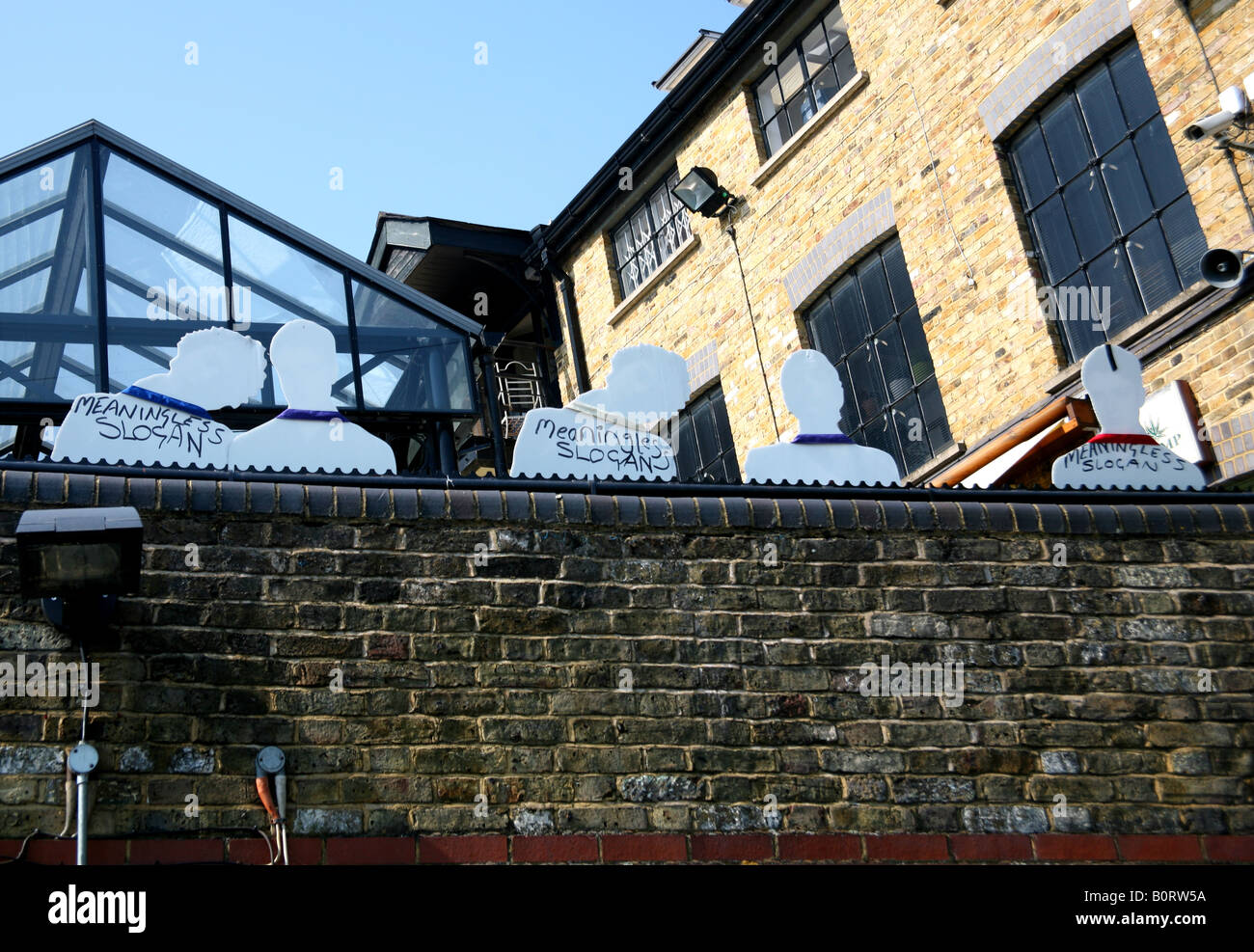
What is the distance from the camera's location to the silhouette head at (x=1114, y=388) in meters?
7.81

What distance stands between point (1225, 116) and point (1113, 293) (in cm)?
166

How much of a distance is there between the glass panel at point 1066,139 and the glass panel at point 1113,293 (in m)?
0.85

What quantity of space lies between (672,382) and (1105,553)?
7.95 ft

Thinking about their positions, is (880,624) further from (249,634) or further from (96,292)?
(96,292)

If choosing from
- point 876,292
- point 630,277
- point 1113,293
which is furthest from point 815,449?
point 630,277

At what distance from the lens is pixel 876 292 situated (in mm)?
12523

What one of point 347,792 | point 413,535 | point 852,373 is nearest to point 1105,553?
point 413,535

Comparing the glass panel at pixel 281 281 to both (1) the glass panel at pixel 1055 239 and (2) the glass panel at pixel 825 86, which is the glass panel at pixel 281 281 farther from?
(2) the glass panel at pixel 825 86

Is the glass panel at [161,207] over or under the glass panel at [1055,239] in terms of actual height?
over

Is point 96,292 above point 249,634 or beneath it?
above

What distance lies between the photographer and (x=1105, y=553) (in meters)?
6.41

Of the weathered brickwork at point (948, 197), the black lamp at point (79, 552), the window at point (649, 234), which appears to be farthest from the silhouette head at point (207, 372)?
the window at point (649, 234)

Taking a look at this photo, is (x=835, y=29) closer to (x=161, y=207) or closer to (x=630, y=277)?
(x=630, y=277)

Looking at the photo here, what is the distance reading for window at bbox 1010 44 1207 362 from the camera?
9820 millimetres
